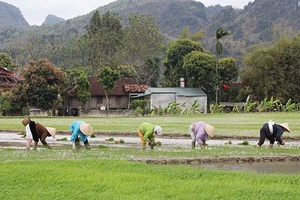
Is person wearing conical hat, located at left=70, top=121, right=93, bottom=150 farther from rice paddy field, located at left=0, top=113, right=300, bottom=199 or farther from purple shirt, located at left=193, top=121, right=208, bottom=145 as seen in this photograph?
rice paddy field, located at left=0, top=113, right=300, bottom=199

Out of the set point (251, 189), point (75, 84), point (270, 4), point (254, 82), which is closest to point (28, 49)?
point (75, 84)

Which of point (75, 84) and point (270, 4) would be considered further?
point (270, 4)

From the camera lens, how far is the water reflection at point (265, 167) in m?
13.8

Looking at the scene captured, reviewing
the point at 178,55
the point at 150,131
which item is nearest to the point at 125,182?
the point at 150,131

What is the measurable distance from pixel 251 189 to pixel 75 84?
2457 inches

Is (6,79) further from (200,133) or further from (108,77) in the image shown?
(200,133)

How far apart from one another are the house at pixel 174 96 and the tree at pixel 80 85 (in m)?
8.41

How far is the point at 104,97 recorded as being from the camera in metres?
73.2

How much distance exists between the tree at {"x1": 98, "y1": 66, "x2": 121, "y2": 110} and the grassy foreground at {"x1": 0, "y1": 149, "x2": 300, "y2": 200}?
53.3 metres

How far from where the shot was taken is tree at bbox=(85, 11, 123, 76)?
305ft

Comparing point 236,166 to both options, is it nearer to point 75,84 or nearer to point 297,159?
point 297,159

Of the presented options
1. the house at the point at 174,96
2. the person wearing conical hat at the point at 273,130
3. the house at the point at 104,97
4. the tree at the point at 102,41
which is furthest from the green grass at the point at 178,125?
the tree at the point at 102,41

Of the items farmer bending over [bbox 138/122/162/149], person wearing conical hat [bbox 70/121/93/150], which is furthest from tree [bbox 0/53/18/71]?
farmer bending over [bbox 138/122/162/149]

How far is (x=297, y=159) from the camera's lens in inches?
641
